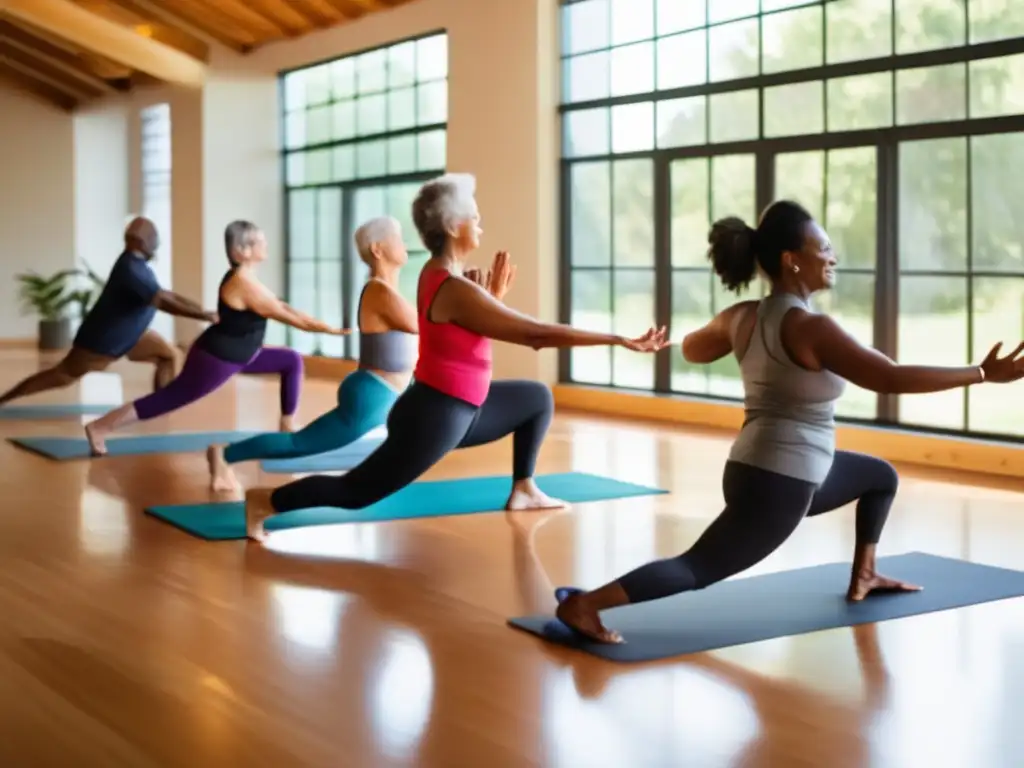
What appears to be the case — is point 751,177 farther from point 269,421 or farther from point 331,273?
point 331,273

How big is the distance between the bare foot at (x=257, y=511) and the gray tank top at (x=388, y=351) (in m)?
0.71

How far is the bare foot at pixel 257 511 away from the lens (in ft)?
14.6

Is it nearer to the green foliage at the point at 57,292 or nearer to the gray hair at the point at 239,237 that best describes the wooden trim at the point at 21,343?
the green foliage at the point at 57,292

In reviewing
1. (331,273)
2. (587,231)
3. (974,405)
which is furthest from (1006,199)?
(331,273)

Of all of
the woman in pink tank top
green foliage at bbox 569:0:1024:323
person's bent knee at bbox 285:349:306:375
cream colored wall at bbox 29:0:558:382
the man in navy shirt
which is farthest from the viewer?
cream colored wall at bbox 29:0:558:382

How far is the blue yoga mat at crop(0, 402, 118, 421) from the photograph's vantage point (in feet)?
27.1

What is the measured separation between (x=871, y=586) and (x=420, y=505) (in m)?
1.93

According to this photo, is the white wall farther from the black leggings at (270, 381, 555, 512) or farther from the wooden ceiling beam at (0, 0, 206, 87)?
the black leggings at (270, 381, 555, 512)

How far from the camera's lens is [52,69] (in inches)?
570

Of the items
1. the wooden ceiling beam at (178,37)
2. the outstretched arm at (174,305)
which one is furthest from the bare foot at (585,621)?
the wooden ceiling beam at (178,37)

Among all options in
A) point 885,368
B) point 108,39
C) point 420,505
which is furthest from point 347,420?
point 108,39

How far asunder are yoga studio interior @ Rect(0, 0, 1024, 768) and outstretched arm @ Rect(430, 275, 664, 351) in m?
0.01

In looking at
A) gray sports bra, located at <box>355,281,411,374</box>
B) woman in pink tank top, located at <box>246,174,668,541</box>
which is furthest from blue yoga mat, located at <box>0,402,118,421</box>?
woman in pink tank top, located at <box>246,174,668,541</box>

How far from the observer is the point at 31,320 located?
1552 centimetres
